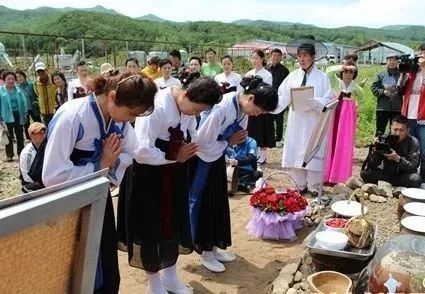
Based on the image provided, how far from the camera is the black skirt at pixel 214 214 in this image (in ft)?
12.2

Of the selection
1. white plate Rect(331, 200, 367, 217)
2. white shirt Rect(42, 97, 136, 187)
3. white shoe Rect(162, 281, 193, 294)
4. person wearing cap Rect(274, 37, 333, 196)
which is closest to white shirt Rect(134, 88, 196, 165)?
white shirt Rect(42, 97, 136, 187)

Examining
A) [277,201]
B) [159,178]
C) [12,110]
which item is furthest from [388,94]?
[12,110]

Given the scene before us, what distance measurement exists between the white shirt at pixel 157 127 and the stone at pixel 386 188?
3029 millimetres

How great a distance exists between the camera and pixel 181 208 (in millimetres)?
3262

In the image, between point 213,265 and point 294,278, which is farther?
point 213,265

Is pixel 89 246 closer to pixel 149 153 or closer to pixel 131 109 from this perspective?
pixel 131 109

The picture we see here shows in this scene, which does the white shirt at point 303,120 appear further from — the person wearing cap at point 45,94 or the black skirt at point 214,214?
the person wearing cap at point 45,94

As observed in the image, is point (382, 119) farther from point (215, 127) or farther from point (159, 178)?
point (159, 178)

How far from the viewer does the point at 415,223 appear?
9.87 ft

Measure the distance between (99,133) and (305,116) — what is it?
3.64m

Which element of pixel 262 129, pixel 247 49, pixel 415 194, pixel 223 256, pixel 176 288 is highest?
pixel 415 194

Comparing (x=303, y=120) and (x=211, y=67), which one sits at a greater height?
(x=211, y=67)

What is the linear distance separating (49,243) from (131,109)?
3.94 ft

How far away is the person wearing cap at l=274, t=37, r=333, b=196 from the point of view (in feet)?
17.3
